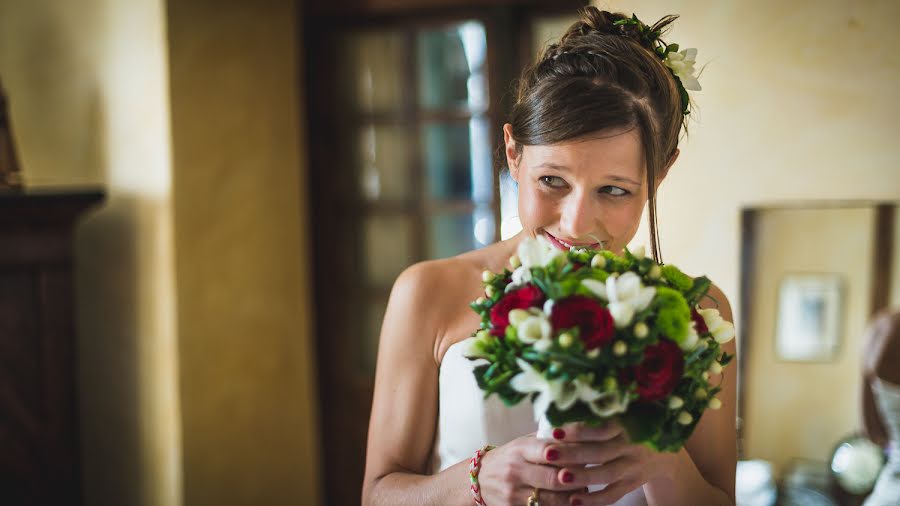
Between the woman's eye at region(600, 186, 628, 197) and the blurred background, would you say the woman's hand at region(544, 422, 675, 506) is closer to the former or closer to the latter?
the woman's eye at region(600, 186, 628, 197)

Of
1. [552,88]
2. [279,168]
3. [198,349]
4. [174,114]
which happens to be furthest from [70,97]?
[552,88]

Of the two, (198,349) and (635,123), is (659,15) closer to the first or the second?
(635,123)

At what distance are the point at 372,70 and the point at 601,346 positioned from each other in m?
2.80

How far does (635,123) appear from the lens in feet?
4.50

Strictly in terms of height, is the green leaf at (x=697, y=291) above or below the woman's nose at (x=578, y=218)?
below

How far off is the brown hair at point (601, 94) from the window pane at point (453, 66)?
204cm

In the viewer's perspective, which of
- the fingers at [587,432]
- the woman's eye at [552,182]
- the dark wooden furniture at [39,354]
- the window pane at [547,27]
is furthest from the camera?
the window pane at [547,27]

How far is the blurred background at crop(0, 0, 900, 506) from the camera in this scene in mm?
2566

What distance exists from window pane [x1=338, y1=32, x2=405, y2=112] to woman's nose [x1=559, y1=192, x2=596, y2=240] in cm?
236

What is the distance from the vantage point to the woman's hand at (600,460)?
→ 1119 millimetres

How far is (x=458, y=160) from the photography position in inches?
140

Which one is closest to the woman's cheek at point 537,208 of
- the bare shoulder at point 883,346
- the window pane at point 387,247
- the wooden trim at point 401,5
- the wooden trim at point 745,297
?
the wooden trim at point 745,297

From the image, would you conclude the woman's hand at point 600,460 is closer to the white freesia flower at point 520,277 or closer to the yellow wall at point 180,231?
the white freesia flower at point 520,277

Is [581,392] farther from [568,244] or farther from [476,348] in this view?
[568,244]
